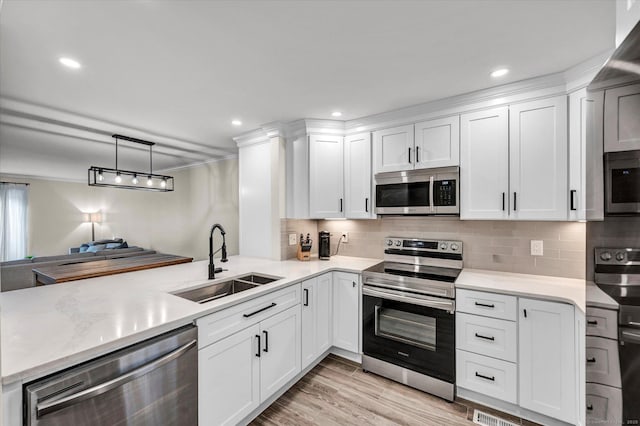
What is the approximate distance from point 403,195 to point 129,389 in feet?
7.77

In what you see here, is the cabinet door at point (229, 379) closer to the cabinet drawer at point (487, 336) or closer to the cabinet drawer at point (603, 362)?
the cabinet drawer at point (487, 336)

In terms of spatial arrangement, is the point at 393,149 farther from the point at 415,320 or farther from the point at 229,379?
the point at 229,379

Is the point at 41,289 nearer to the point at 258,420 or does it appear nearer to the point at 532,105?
the point at 258,420

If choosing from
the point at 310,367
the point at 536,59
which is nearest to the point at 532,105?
the point at 536,59

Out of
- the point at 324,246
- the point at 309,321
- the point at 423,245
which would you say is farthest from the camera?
the point at 324,246

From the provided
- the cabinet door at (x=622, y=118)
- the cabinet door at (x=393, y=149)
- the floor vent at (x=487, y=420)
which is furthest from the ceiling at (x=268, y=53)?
the floor vent at (x=487, y=420)

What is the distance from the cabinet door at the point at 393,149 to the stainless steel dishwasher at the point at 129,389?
2.16 meters

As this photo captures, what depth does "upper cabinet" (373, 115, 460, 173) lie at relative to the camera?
238cm

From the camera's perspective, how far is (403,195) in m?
2.59

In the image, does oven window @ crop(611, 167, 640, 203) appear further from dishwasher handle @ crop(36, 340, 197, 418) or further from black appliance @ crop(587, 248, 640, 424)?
dishwasher handle @ crop(36, 340, 197, 418)

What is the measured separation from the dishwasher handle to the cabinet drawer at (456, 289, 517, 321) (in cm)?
190

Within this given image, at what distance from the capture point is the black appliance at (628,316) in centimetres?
54

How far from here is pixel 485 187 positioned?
224 cm

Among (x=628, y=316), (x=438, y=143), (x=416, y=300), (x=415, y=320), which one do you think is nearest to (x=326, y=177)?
(x=438, y=143)
